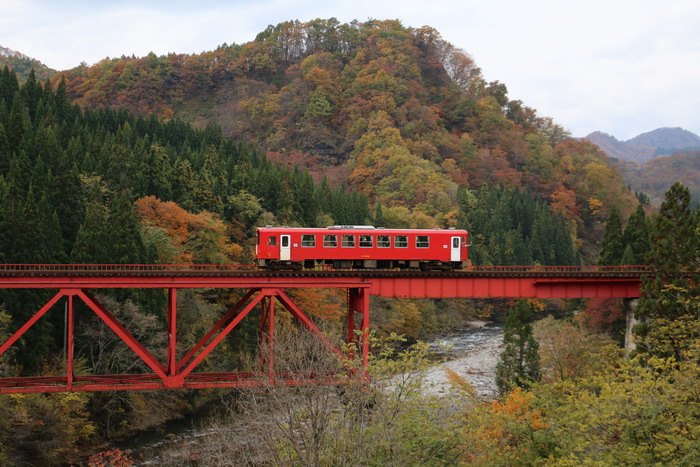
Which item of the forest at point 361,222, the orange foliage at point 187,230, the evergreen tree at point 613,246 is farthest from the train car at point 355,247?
the evergreen tree at point 613,246

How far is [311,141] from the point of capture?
138m

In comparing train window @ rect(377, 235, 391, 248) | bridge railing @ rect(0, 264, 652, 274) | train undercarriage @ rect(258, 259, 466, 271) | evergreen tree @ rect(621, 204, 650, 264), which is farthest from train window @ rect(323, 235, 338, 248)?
evergreen tree @ rect(621, 204, 650, 264)

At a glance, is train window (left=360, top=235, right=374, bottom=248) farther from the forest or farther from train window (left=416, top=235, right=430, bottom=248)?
the forest

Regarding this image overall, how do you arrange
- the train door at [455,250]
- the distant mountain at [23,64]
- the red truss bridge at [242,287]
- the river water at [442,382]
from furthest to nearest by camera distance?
the distant mountain at [23,64], the river water at [442,382], the train door at [455,250], the red truss bridge at [242,287]

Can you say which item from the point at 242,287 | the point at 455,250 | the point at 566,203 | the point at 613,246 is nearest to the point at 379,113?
the point at 566,203

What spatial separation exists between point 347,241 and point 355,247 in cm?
51

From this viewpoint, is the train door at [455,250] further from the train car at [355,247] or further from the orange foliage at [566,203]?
the orange foliage at [566,203]

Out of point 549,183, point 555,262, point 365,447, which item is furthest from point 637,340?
point 549,183

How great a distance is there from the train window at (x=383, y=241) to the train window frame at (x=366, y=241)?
0.36m

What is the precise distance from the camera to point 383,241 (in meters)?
34.7

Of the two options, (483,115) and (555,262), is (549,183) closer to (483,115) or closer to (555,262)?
(483,115)

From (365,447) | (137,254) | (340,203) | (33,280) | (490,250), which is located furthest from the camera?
(490,250)

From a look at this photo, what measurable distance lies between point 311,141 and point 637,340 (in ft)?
355

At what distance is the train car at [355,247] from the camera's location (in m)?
33.8
